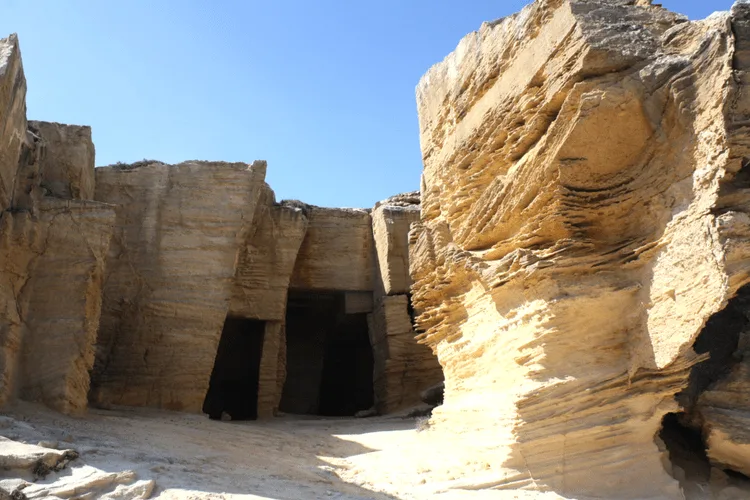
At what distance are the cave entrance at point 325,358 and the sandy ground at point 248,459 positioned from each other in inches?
252

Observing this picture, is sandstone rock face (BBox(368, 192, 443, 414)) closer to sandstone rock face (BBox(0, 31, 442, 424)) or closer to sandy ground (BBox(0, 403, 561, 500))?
Answer: sandstone rock face (BBox(0, 31, 442, 424))

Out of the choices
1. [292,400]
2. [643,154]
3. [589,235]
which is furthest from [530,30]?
[292,400]

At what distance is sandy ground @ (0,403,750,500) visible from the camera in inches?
213

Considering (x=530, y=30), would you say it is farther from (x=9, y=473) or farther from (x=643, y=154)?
(x=9, y=473)

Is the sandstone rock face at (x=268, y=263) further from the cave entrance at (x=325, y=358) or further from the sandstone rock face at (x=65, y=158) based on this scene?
the sandstone rock face at (x=65, y=158)

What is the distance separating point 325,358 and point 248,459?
10.3 metres

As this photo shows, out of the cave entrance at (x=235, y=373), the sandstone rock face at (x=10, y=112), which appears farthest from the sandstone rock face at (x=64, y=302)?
the cave entrance at (x=235, y=373)

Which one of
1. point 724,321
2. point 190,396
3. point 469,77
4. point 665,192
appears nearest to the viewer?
point 665,192

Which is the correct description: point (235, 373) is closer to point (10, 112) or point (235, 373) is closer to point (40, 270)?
point (40, 270)

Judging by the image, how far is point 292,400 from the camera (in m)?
15.4

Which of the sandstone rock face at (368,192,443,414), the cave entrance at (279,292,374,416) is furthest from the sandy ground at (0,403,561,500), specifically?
the cave entrance at (279,292,374,416)

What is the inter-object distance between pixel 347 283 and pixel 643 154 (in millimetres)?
9099

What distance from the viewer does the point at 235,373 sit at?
15016mm

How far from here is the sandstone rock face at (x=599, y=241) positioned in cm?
553
